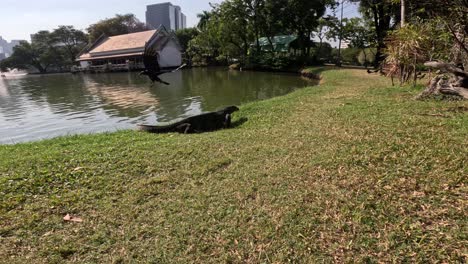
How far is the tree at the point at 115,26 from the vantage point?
153ft

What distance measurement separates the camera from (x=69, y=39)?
153 ft

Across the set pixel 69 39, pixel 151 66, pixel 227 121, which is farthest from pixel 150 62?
pixel 69 39

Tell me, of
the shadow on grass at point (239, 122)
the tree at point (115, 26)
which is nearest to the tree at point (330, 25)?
the shadow on grass at point (239, 122)

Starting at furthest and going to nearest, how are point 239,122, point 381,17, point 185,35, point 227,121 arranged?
point 185,35, point 381,17, point 239,122, point 227,121

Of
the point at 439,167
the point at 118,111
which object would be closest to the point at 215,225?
the point at 439,167

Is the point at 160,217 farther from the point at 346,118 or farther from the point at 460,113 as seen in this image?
the point at 460,113

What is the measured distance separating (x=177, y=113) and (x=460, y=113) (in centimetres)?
781

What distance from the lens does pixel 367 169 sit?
3.38 m

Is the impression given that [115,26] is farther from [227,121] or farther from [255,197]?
[255,197]

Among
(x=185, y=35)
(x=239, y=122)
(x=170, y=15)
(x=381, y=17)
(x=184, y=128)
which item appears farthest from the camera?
(x=185, y=35)

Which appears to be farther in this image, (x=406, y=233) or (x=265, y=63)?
(x=265, y=63)

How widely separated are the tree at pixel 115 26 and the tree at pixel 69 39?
166 cm

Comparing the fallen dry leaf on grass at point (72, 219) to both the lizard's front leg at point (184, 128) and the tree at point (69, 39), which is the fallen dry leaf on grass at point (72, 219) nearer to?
the lizard's front leg at point (184, 128)

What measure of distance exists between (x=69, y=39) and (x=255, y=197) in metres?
52.0
